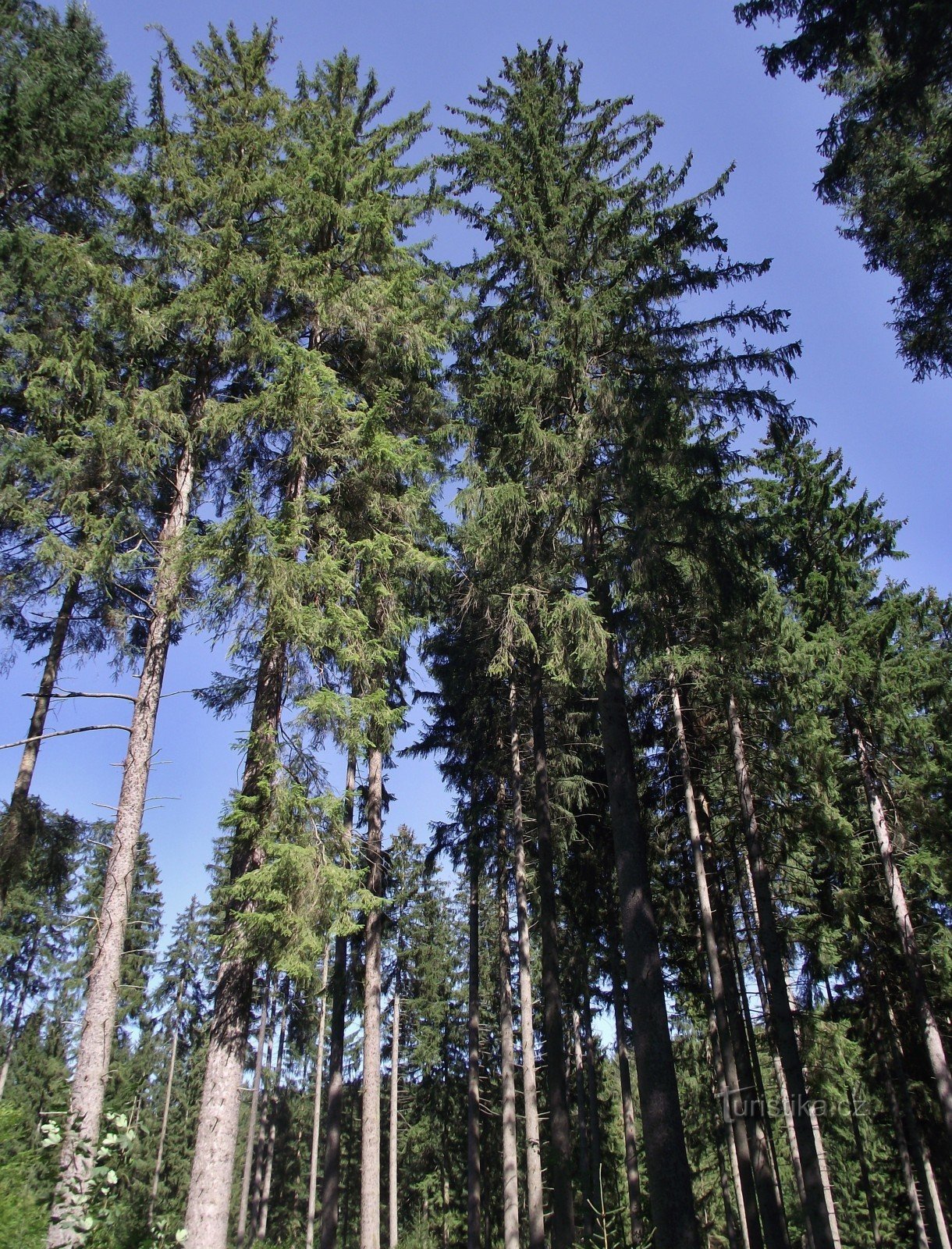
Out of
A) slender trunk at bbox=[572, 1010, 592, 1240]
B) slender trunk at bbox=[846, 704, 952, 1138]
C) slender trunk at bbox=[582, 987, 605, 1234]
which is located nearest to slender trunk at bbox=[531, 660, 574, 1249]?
slender trunk at bbox=[846, 704, 952, 1138]

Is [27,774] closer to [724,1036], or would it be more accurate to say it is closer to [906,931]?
[724,1036]

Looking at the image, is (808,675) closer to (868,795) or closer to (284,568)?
(868,795)

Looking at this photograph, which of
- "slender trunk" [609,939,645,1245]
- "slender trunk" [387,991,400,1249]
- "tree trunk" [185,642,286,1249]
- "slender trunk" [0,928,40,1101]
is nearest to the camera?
"tree trunk" [185,642,286,1249]

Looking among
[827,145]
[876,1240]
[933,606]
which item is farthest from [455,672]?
[876,1240]

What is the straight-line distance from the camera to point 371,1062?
1136cm

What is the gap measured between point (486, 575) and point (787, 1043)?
8.43 metres

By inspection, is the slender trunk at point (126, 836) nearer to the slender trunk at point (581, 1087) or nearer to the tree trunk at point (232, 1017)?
the tree trunk at point (232, 1017)

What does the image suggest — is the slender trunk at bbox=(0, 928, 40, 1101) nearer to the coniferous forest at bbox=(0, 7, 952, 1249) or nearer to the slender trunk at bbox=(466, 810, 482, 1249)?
the coniferous forest at bbox=(0, 7, 952, 1249)

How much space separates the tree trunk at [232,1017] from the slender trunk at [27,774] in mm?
3227

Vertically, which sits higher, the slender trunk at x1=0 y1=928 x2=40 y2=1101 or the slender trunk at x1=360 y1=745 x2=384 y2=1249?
the slender trunk at x1=0 y1=928 x2=40 y2=1101

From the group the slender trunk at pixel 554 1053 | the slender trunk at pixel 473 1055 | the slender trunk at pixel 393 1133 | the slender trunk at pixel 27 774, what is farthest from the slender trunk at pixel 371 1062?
the slender trunk at pixel 393 1133

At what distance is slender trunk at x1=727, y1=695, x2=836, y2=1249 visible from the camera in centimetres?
1084

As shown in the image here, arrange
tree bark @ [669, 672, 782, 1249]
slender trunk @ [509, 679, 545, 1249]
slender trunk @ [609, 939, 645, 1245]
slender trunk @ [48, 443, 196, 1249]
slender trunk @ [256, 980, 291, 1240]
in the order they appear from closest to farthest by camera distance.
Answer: slender trunk @ [48, 443, 196, 1249] → slender trunk @ [509, 679, 545, 1249] → tree bark @ [669, 672, 782, 1249] → slender trunk @ [609, 939, 645, 1245] → slender trunk @ [256, 980, 291, 1240]

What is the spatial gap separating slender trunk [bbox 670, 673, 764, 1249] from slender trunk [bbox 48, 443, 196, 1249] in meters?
8.98
